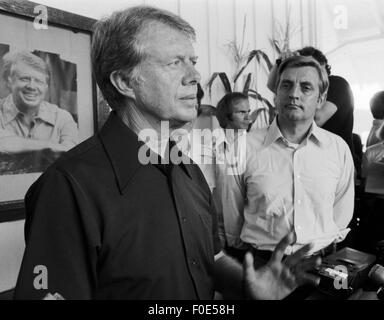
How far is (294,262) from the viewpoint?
2.43 ft

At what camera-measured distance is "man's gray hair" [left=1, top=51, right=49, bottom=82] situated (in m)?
1.02

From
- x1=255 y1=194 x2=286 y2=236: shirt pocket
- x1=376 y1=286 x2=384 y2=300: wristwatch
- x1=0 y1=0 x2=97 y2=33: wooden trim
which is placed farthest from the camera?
x1=255 y1=194 x2=286 y2=236: shirt pocket

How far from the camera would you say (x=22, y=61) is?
1055 mm

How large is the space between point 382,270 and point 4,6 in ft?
4.08

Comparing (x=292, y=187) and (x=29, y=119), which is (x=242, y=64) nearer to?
(x=292, y=187)

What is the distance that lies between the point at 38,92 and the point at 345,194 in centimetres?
115

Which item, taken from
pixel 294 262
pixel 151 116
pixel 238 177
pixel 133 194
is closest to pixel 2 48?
pixel 151 116

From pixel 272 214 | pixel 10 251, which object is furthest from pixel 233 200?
pixel 10 251

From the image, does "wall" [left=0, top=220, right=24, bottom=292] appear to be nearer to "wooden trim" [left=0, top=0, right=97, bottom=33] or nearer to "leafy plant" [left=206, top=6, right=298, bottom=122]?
"wooden trim" [left=0, top=0, right=97, bottom=33]

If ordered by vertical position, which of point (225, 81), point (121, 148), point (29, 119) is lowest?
point (121, 148)

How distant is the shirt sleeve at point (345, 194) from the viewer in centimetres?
132

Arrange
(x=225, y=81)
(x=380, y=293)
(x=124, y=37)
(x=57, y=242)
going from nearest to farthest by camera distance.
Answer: (x=57, y=242)
(x=124, y=37)
(x=380, y=293)
(x=225, y=81)

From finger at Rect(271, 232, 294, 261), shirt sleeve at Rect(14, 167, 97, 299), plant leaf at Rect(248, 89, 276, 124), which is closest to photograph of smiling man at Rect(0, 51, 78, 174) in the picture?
shirt sleeve at Rect(14, 167, 97, 299)
